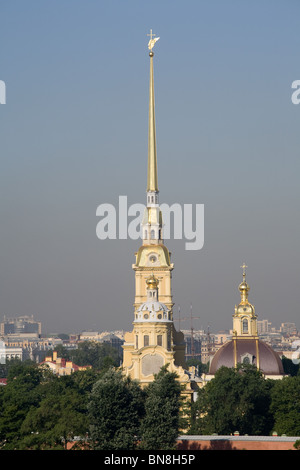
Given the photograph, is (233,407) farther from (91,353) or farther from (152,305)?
(91,353)

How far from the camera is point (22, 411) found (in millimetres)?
61469

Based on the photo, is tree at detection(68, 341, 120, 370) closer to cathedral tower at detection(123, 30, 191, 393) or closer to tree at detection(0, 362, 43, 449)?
cathedral tower at detection(123, 30, 191, 393)

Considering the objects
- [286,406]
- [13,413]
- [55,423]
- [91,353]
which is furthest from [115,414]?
[91,353]

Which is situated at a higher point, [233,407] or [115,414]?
[233,407]

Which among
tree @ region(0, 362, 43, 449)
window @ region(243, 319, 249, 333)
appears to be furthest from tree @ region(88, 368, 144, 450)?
window @ region(243, 319, 249, 333)

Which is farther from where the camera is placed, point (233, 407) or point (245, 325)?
point (245, 325)

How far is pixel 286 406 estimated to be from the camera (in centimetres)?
6806

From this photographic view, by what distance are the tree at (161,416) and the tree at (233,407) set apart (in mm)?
5851

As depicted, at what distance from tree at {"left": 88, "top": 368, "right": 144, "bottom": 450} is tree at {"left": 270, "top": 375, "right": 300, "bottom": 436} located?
28.7 ft

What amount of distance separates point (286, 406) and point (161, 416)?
13.9m
